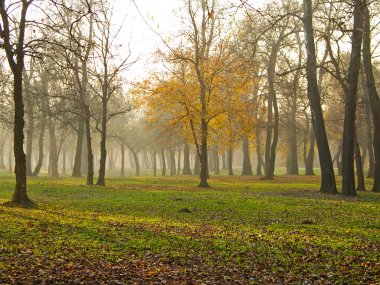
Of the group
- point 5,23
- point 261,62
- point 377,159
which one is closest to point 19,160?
point 5,23

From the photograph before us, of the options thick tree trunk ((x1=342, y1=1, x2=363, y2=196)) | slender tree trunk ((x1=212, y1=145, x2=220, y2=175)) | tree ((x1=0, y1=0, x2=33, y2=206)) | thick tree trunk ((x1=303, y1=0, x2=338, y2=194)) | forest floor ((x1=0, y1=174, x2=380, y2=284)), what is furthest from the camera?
slender tree trunk ((x1=212, y1=145, x2=220, y2=175))

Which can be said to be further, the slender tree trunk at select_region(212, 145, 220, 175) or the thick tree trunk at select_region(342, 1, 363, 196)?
the slender tree trunk at select_region(212, 145, 220, 175)

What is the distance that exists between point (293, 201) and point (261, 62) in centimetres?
2184

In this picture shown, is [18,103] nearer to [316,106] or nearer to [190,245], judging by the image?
[190,245]

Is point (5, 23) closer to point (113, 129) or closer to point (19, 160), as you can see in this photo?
point (19, 160)

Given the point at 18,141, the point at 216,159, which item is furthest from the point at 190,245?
the point at 216,159

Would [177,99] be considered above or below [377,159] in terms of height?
above

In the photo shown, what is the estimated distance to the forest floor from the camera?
7105 mm

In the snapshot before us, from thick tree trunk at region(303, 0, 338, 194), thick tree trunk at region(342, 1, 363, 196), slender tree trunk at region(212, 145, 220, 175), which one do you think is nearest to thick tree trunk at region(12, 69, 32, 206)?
thick tree trunk at region(303, 0, 338, 194)

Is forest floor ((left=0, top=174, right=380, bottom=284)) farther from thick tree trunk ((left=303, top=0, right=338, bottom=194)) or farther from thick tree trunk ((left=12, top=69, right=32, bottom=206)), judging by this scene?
thick tree trunk ((left=303, top=0, right=338, bottom=194))

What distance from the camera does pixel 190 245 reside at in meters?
9.25

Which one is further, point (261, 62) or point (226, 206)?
point (261, 62)

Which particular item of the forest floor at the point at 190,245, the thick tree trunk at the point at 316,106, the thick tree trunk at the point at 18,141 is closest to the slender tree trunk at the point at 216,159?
the thick tree trunk at the point at 316,106

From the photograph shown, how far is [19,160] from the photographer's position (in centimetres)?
1405
